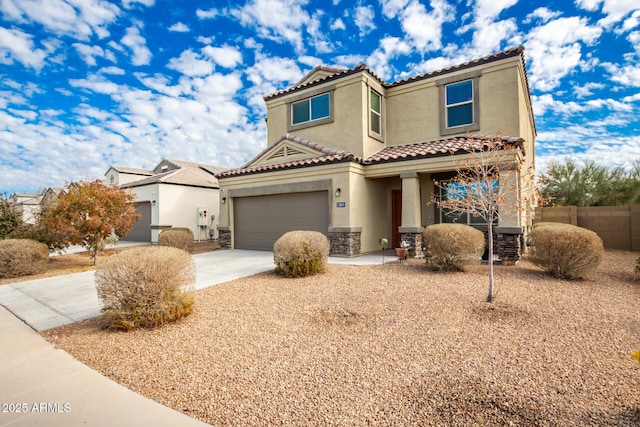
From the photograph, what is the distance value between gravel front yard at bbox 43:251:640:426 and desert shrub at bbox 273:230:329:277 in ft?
5.15

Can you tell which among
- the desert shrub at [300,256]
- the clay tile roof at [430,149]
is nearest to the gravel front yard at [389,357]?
the desert shrub at [300,256]

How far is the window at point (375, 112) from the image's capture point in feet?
42.6

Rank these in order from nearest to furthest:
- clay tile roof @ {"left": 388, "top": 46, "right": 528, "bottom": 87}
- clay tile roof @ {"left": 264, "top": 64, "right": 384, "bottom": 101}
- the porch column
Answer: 1. clay tile roof @ {"left": 388, "top": 46, "right": 528, "bottom": 87}
2. the porch column
3. clay tile roof @ {"left": 264, "top": 64, "right": 384, "bottom": 101}

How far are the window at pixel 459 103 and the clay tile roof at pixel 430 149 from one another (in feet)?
2.45

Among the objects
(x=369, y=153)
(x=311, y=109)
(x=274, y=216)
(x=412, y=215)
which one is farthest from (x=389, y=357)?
(x=311, y=109)

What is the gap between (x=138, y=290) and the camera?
185 inches

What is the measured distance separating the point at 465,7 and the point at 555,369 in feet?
37.6

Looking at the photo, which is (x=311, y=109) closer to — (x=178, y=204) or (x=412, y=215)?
(x=412, y=215)

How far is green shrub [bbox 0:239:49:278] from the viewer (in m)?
8.98

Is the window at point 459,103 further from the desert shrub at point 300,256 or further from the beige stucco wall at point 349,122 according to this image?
the desert shrub at point 300,256

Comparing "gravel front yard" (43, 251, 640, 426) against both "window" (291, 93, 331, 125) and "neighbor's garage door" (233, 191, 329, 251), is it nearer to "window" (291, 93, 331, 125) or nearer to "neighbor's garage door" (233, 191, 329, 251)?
"neighbor's garage door" (233, 191, 329, 251)

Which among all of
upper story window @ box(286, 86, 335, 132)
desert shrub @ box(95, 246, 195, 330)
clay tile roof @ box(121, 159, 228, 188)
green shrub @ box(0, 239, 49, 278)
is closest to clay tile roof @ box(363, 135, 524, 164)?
upper story window @ box(286, 86, 335, 132)

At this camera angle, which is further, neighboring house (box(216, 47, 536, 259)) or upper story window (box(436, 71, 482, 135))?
upper story window (box(436, 71, 482, 135))

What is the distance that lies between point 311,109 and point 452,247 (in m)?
9.27
